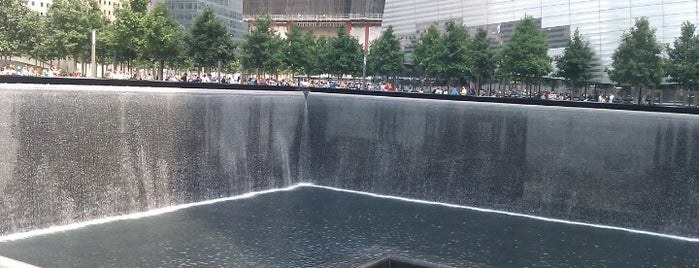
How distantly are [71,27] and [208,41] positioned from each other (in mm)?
8087

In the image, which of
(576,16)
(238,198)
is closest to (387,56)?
(576,16)

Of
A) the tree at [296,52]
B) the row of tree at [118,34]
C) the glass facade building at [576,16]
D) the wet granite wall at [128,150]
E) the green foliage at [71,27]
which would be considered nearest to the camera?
the wet granite wall at [128,150]

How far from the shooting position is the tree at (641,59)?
3291cm

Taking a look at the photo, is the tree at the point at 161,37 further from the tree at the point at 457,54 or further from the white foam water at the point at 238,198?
the white foam water at the point at 238,198

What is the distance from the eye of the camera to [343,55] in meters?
43.9

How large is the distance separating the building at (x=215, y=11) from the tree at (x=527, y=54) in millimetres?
38043

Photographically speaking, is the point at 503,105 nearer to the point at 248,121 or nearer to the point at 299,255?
the point at 248,121

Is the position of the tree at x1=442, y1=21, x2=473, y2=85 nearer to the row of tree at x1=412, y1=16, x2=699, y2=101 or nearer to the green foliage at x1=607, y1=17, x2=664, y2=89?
the row of tree at x1=412, y1=16, x2=699, y2=101

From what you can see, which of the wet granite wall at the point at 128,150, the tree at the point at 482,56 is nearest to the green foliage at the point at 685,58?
the tree at the point at 482,56

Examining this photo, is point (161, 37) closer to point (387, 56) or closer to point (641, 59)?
point (387, 56)

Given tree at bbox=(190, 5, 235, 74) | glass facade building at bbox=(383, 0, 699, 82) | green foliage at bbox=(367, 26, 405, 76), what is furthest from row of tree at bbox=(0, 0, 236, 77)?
glass facade building at bbox=(383, 0, 699, 82)

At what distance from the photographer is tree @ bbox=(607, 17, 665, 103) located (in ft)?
108

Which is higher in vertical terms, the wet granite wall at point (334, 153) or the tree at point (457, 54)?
the tree at point (457, 54)

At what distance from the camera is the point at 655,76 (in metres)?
32.9
